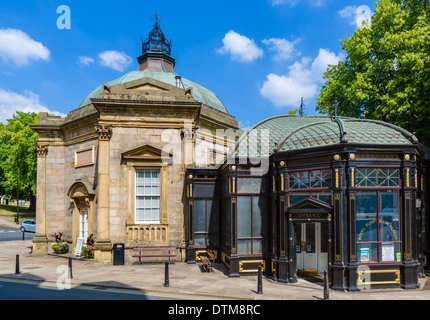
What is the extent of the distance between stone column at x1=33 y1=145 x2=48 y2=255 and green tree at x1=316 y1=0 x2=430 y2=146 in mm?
17836

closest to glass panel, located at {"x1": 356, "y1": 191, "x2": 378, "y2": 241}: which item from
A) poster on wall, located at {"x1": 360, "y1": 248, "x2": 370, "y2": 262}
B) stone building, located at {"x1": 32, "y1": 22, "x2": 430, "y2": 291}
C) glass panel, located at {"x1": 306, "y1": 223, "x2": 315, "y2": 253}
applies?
stone building, located at {"x1": 32, "y1": 22, "x2": 430, "y2": 291}

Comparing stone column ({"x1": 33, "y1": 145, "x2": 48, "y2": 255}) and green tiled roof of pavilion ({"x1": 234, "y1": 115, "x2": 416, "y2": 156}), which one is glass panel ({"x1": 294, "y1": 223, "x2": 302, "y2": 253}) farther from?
stone column ({"x1": 33, "y1": 145, "x2": 48, "y2": 255})

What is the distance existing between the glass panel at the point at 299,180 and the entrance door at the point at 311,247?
91.4 inches

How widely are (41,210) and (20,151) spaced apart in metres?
30.7

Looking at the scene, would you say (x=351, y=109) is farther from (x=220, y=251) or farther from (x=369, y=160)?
(x=220, y=251)

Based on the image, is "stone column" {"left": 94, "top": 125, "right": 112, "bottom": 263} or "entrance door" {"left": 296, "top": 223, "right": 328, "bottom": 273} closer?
"entrance door" {"left": 296, "top": 223, "right": 328, "bottom": 273}

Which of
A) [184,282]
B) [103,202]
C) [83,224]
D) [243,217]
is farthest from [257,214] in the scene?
[83,224]

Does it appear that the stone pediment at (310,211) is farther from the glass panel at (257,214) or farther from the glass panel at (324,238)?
the glass panel at (324,238)

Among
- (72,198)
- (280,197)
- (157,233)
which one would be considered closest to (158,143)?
(157,233)

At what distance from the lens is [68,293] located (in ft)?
35.9

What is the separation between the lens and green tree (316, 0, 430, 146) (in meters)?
17.0

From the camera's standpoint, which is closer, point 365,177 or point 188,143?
point 365,177

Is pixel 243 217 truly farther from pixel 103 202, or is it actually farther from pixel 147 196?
pixel 103 202
